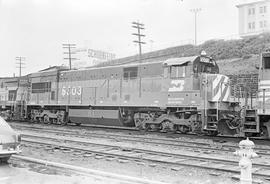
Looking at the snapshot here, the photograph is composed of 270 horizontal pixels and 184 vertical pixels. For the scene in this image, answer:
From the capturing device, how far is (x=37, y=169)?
7332mm

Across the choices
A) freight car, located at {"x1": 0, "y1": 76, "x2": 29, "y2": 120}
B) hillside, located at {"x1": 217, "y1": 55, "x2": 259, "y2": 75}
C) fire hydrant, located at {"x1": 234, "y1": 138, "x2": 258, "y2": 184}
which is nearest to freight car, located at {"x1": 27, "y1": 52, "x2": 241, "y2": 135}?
freight car, located at {"x1": 0, "y1": 76, "x2": 29, "y2": 120}

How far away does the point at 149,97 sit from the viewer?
15.7 m

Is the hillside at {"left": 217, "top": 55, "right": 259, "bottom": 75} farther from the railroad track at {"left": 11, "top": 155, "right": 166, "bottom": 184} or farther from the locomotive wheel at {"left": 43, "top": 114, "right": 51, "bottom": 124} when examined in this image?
the railroad track at {"left": 11, "top": 155, "right": 166, "bottom": 184}

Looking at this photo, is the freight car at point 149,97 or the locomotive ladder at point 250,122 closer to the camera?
the locomotive ladder at point 250,122

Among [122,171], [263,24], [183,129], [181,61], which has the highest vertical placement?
[263,24]

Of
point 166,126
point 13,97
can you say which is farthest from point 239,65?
point 13,97

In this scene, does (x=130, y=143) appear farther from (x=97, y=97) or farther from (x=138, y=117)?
(x=97, y=97)

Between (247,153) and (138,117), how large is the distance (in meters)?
11.0

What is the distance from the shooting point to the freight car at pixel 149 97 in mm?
13773

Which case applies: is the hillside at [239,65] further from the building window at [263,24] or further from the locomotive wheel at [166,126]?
the building window at [263,24]

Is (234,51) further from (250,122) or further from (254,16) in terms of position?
(254,16)

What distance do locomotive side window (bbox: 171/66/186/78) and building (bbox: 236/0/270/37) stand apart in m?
62.0

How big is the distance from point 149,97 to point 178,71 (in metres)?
1.99

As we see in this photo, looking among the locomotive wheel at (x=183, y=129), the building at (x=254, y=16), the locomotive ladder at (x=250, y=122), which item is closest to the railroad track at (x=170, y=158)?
the locomotive ladder at (x=250, y=122)
